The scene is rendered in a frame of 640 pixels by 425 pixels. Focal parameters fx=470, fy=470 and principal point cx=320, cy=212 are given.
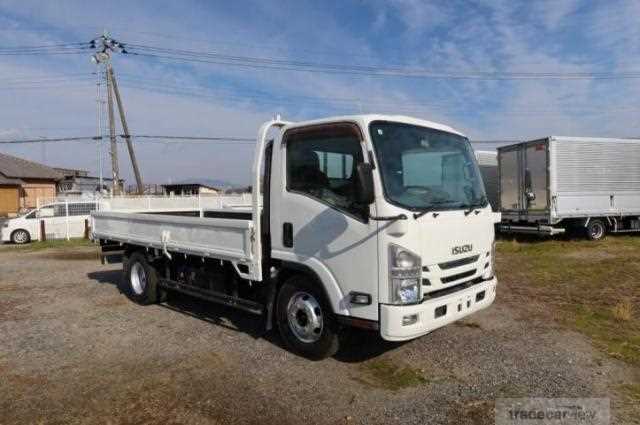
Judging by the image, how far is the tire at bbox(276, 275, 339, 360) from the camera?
4786mm

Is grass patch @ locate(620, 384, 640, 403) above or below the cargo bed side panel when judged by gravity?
below

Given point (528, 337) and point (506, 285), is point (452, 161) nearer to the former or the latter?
point (528, 337)

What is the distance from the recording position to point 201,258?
643 centimetres

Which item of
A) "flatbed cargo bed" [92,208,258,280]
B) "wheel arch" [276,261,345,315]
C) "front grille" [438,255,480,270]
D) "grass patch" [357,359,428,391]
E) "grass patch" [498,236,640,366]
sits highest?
"flatbed cargo bed" [92,208,258,280]

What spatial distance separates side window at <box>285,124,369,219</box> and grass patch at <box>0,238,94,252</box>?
15002 mm

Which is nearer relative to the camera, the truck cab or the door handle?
the truck cab

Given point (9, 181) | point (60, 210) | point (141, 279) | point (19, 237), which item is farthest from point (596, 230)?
point (9, 181)

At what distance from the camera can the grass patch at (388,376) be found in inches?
175

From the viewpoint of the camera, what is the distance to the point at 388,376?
15.3 feet

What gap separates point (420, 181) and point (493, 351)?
2.20 metres

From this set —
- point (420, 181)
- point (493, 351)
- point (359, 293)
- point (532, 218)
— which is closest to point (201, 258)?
point (359, 293)

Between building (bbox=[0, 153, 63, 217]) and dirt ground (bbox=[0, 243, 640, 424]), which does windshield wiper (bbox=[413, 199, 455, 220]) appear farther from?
building (bbox=[0, 153, 63, 217])

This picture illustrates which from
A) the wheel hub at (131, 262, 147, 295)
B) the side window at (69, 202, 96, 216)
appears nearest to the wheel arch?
the wheel hub at (131, 262, 147, 295)

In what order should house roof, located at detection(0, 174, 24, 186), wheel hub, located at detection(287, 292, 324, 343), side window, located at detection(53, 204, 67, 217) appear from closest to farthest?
wheel hub, located at detection(287, 292, 324, 343)
side window, located at detection(53, 204, 67, 217)
house roof, located at detection(0, 174, 24, 186)
